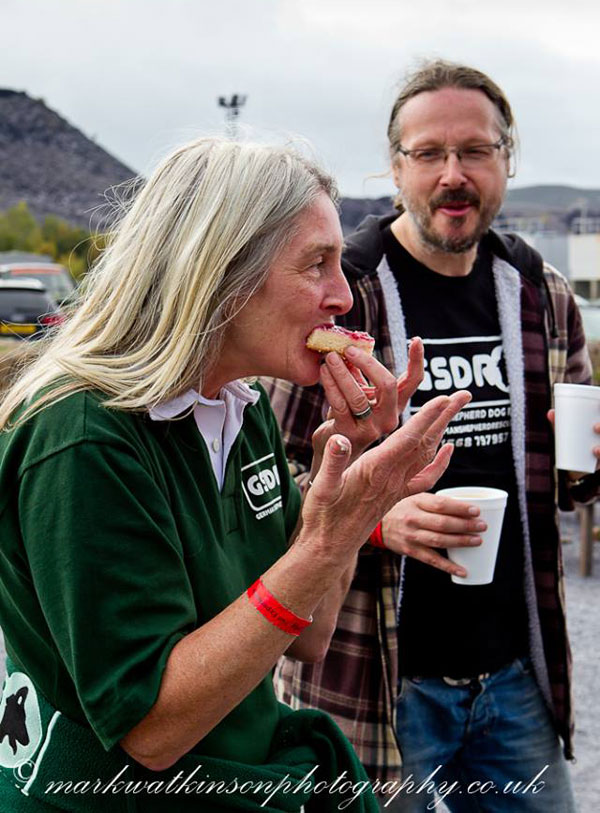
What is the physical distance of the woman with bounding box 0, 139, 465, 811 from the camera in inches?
60.2

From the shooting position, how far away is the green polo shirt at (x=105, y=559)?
1.51 metres

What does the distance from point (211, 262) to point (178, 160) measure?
0.29 meters

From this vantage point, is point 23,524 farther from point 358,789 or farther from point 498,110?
point 498,110

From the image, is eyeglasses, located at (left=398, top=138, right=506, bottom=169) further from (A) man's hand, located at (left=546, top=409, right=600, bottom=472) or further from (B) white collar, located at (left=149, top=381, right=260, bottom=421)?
(B) white collar, located at (left=149, top=381, right=260, bottom=421)

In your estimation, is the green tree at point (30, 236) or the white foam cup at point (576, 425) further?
the green tree at point (30, 236)

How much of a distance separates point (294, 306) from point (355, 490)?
456 millimetres

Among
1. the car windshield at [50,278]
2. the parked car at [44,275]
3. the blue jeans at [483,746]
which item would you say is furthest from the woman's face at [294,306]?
the parked car at [44,275]

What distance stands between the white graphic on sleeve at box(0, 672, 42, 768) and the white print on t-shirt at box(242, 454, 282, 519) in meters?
0.59

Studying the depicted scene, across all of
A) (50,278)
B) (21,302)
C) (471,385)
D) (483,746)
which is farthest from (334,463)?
(50,278)

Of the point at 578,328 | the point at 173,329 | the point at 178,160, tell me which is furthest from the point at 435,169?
the point at 173,329

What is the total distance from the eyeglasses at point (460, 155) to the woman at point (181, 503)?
3.32 feet

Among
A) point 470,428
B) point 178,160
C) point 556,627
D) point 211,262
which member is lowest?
point 556,627

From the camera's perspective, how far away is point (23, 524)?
1.56 metres

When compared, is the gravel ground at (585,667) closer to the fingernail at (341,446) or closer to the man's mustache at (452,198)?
the man's mustache at (452,198)
